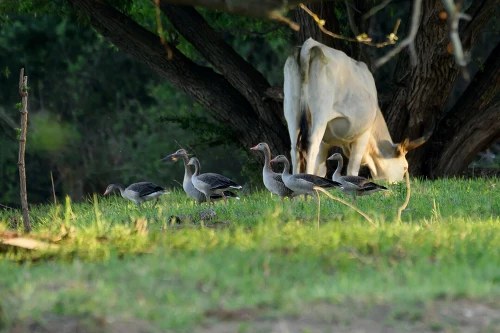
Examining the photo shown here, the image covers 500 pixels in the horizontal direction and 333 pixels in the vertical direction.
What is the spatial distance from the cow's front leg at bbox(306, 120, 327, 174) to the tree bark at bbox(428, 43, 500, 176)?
438cm

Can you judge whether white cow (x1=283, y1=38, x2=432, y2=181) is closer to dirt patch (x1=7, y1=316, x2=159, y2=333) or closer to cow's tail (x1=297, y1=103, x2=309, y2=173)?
cow's tail (x1=297, y1=103, x2=309, y2=173)

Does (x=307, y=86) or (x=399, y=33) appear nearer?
(x=307, y=86)

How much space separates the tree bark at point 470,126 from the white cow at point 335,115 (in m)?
1.25

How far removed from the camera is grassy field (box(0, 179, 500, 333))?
20.4ft

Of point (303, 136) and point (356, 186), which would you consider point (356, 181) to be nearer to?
point (356, 186)

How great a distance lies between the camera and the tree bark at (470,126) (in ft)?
62.1

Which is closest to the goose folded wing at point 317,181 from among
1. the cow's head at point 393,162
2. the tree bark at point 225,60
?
the cow's head at point 393,162

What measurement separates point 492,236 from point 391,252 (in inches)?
51.0

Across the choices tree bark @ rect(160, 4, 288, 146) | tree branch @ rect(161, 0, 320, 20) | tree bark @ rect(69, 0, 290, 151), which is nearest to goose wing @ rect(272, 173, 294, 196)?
tree branch @ rect(161, 0, 320, 20)

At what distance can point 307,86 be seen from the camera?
52.1 feet

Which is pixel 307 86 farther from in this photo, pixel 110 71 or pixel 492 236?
pixel 110 71

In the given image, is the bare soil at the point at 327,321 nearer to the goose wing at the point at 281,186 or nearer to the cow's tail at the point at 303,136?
the goose wing at the point at 281,186

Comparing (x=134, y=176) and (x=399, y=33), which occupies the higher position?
(x=399, y=33)

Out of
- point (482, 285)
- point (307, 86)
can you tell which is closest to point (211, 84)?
point (307, 86)
